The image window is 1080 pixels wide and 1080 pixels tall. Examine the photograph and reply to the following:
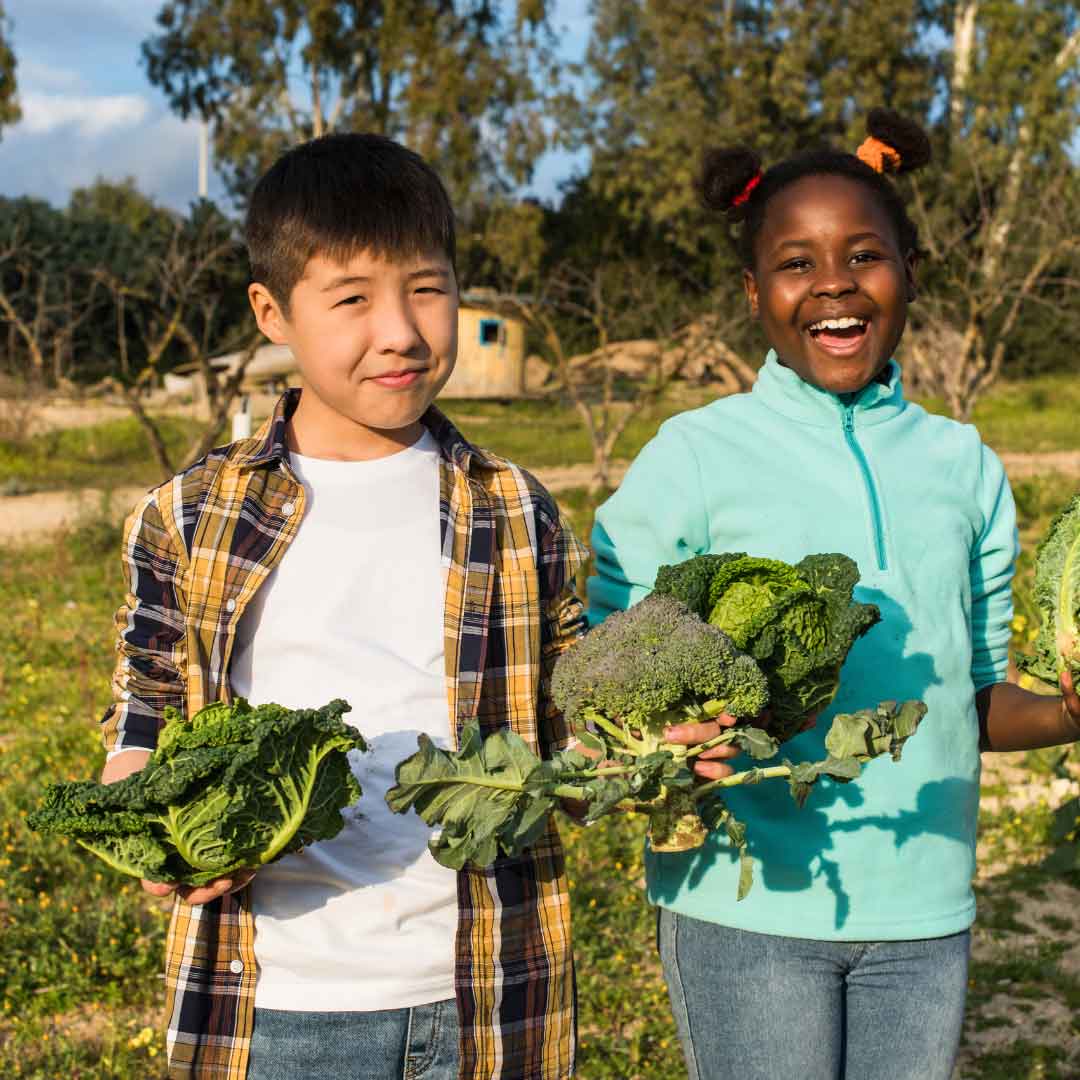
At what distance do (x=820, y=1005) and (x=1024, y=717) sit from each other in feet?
2.02

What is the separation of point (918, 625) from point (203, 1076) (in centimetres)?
138

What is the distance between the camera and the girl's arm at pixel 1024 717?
6.93ft

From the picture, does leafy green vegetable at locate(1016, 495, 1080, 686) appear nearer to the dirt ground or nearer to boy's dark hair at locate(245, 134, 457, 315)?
boy's dark hair at locate(245, 134, 457, 315)

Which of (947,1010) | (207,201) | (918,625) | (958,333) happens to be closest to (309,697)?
(918,625)

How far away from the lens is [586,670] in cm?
184

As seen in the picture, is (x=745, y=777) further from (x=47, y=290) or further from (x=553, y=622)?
(x=47, y=290)

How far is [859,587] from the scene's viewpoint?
2.13 metres

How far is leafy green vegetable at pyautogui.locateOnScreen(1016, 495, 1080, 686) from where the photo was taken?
2.07 metres

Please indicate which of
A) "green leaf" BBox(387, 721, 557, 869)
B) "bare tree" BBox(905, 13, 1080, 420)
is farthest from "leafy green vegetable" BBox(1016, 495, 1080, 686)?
"bare tree" BBox(905, 13, 1080, 420)

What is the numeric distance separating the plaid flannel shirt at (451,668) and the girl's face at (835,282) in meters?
0.57

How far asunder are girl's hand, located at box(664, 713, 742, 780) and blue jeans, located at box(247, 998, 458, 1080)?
0.64 m

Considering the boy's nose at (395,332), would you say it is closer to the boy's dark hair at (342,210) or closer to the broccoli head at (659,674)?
the boy's dark hair at (342,210)

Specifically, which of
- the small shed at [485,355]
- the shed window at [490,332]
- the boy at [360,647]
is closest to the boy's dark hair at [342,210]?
the boy at [360,647]

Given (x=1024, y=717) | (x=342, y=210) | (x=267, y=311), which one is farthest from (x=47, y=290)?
(x=1024, y=717)
